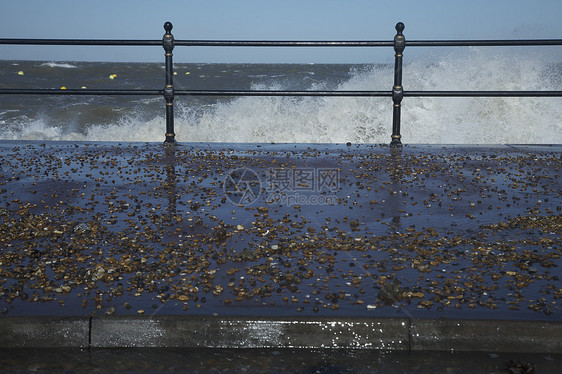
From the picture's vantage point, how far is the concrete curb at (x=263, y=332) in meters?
1.98

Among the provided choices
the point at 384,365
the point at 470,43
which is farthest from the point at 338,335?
the point at 470,43

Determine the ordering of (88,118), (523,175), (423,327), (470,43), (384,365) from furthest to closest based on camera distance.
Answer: (88,118) → (470,43) → (523,175) → (423,327) → (384,365)

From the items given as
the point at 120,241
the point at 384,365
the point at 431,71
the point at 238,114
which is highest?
the point at 431,71

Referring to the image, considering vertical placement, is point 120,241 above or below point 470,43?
below

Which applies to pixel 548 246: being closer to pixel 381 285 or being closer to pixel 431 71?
pixel 381 285

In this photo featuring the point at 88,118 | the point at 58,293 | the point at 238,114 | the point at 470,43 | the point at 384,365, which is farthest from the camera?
the point at 88,118

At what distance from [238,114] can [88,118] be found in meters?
12.1

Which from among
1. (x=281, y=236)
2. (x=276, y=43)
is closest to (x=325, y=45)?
(x=276, y=43)

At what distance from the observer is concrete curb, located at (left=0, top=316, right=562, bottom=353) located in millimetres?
1978

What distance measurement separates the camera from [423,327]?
1992mm
